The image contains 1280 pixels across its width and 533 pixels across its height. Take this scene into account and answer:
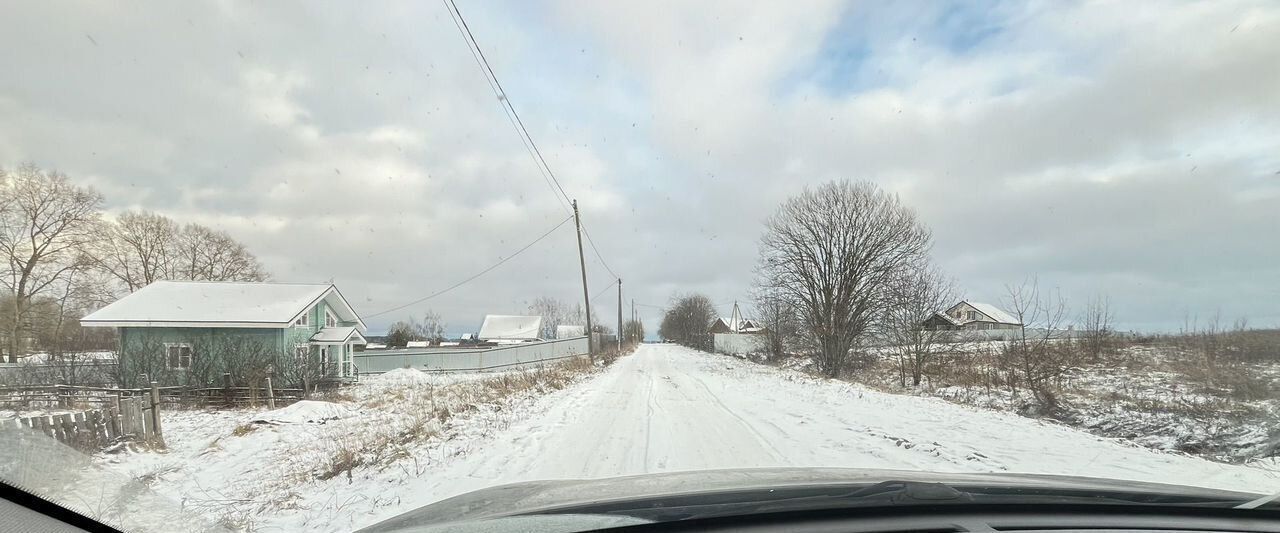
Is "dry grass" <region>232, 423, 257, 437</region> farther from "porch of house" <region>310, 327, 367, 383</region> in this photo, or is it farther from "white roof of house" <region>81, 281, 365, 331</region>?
"white roof of house" <region>81, 281, 365, 331</region>

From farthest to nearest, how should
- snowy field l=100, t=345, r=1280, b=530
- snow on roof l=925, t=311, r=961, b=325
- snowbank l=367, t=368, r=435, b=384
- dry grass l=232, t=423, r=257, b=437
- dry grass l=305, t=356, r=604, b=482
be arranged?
1. snowbank l=367, t=368, r=435, b=384
2. snow on roof l=925, t=311, r=961, b=325
3. dry grass l=232, t=423, r=257, b=437
4. dry grass l=305, t=356, r=604, b=482
5. snowy field l=100, t=345, r=1280, b=530

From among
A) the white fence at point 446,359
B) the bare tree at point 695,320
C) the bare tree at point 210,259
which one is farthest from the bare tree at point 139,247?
the bare tree at point 695,320

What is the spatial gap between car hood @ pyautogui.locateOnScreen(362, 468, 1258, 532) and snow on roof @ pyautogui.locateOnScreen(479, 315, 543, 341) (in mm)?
81953

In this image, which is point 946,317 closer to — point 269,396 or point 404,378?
point 269,396

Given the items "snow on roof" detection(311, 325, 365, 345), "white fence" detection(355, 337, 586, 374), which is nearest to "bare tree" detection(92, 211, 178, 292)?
"snow on roof" detection(311, 325, 365, 345)

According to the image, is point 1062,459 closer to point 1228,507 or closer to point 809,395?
point 1228,507

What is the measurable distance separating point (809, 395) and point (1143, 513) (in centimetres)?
1494

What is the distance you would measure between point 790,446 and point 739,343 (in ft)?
165

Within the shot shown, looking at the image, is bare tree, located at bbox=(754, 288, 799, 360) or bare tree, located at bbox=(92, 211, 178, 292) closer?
bare tree, located at bbox=(92, 211, 178, 292)

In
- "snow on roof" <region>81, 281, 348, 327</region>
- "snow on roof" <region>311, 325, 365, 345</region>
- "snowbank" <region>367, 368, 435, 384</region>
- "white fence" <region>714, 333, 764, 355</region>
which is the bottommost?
"white fence" <region>714, 333, 764, 355</region>

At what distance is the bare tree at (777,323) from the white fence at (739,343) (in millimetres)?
2802

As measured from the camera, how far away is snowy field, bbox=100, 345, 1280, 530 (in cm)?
653

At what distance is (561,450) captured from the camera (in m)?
8.45

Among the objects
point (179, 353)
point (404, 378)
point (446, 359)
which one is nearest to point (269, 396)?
point (179, 353)
